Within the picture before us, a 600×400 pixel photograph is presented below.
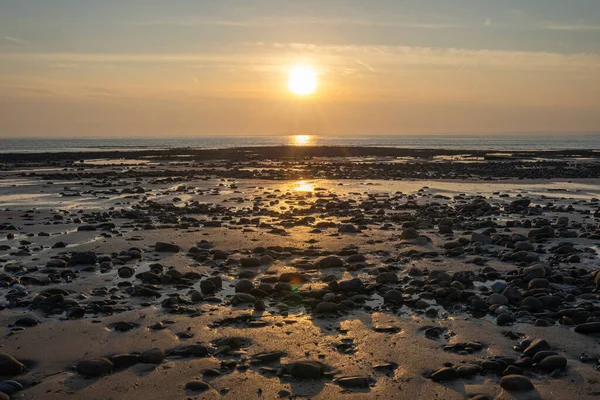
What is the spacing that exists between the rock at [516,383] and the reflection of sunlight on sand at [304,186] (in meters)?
22.7

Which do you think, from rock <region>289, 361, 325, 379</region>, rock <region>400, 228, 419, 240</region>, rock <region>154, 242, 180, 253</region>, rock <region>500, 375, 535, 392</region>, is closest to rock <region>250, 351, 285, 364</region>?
rock <region>289, 361, 325, 379</region>

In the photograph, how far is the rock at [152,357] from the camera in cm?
626

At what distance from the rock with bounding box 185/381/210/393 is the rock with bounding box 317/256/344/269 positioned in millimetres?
5458

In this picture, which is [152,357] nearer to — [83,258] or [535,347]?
[535,347]

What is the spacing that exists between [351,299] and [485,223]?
29.0ft

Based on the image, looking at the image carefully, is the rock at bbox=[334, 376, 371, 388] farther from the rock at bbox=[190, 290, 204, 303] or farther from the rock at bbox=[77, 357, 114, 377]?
the rock at bbox=[190, 290, 204, 303]

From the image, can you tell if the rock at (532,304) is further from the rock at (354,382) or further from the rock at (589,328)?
the rock at (354,382)

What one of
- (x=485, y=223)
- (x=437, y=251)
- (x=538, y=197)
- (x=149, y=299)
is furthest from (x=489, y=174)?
(x=149, y=299)

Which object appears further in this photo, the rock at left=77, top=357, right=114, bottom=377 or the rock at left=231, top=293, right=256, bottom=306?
the rock at left=231, top=293, right=256, bottom=306

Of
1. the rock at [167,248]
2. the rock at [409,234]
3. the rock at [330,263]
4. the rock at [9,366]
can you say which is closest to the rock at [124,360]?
the rock at [9,366]

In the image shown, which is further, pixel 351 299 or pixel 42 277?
pixel 42 277

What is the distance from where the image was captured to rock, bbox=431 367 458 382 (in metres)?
5.81

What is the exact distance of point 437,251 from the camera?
1255cm

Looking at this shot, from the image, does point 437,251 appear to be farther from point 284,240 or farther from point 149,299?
point 149,299
